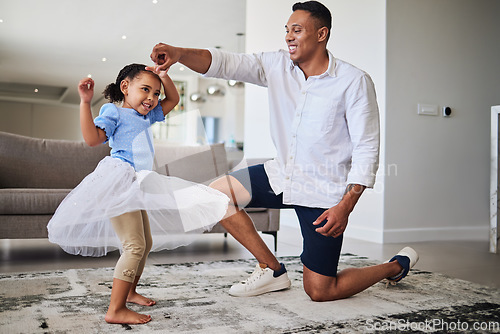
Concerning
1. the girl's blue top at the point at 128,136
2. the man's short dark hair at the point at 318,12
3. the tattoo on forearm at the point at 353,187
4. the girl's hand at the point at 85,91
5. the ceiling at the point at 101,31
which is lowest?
the tattoo on forearm at the point at 353,187

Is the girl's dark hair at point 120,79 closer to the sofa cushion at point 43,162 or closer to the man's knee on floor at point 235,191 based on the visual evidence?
the man's knee on floor at point 235,191

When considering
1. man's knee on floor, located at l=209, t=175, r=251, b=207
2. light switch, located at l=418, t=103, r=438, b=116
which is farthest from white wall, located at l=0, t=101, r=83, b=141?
man's knee on floor, located at l=209, t=175, r=251, b=207

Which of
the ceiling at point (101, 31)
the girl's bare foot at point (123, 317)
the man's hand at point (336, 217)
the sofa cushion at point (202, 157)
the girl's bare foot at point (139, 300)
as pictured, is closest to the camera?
the girl's bare foot at point (123, 317)

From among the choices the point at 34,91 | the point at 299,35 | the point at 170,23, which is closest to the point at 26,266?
the point at 299,35

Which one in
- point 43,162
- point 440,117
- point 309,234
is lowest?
point 309,234

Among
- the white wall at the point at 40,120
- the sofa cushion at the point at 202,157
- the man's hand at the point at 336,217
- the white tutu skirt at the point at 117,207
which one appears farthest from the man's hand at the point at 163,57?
the white wall at the point at 40,120

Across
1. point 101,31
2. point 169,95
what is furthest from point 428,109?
point 101,31

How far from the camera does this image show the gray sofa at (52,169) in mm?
2721

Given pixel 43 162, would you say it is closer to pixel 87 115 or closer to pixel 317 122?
pixel 87 115

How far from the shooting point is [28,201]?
2.71 m

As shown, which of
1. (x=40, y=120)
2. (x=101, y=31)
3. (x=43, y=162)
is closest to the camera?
(x=43, y=162)

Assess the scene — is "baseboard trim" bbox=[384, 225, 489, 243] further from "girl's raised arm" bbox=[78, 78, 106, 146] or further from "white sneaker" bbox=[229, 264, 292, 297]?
"girl's raised arm" bbox=[78, 78, 106, 146]

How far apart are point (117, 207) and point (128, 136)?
0.88ft

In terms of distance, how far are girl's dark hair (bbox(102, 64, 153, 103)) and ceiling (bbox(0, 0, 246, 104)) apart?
5487 millimetres
